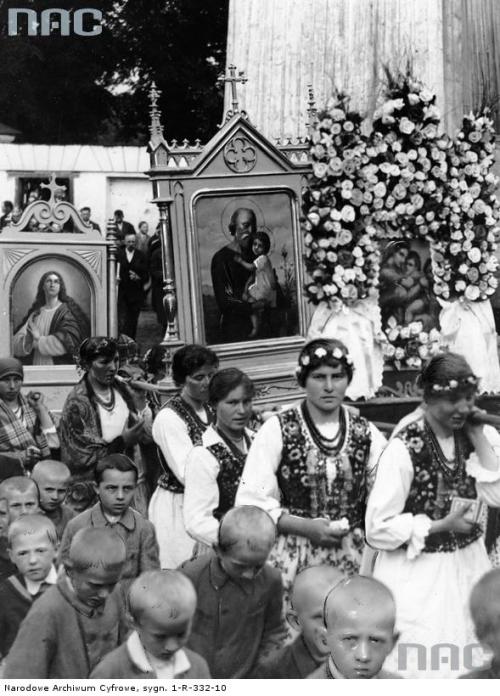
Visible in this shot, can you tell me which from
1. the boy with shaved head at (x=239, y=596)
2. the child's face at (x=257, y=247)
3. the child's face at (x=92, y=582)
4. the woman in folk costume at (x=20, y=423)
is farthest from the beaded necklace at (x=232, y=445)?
the child's face at (x=257, y=247)

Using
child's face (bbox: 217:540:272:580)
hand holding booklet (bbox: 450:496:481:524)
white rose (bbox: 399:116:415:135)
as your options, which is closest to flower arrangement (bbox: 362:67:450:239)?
white rose (bbox: 399:116:415:135)

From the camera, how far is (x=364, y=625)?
3307 mm

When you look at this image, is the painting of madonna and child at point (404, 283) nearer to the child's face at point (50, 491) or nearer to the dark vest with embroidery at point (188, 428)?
the dark vest with embroidery at point (188, 428)

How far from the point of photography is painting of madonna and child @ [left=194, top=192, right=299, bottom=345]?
5836mm

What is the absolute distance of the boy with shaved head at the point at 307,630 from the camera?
11.6 ft

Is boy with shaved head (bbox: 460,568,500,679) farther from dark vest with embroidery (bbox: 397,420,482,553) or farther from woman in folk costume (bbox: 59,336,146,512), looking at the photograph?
woman in folk costume (bbox: 59,336,146,512)

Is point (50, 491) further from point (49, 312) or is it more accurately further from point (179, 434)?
point (49, 312)

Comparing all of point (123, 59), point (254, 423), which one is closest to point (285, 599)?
point (254, 423)

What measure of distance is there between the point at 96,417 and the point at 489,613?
2.27 meters

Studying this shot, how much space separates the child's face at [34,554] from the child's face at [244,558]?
610 mm

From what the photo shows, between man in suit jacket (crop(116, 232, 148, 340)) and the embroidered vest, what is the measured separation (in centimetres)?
→ 192

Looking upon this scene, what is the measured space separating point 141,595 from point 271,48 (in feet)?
15.2

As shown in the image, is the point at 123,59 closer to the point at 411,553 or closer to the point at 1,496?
the point at 1,496

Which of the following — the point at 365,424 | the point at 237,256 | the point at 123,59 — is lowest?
the point at 365,424
